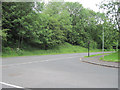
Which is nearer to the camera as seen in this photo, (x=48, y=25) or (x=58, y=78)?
(x=58, y=78)

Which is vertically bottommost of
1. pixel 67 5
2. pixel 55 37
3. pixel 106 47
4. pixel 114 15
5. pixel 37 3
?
pixel 106 47

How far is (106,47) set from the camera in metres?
57.1

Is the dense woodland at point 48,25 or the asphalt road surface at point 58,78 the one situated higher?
the dense woodland at point 48,25

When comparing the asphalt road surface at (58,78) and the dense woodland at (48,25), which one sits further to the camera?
the dense woodland at (48,25)

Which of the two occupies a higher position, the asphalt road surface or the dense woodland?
the dense woodland

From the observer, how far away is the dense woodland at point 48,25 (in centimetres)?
2338

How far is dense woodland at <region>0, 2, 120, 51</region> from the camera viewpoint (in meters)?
23.4

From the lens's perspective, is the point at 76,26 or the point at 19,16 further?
the point at 76,26

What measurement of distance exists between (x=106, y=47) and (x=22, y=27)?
40.8 metres

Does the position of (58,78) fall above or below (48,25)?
below

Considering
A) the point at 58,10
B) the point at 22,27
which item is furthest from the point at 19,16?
the point at 58,10

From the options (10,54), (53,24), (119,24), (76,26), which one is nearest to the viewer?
(119,24)

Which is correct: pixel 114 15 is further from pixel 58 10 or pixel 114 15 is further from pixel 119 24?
pixel 58 10

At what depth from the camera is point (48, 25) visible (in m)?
37.5
